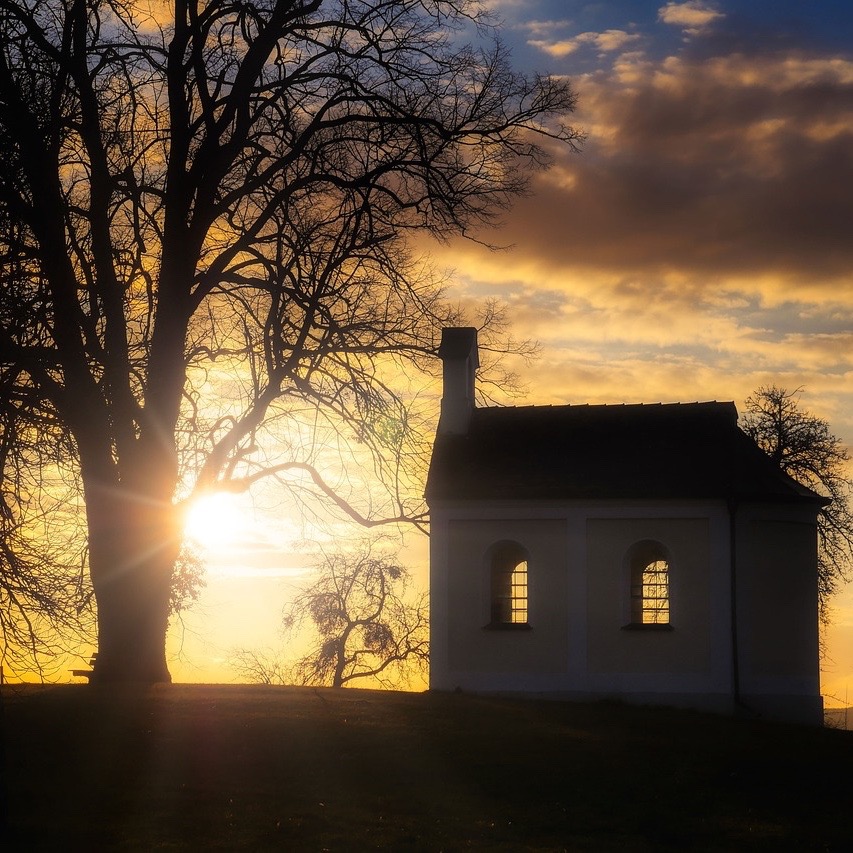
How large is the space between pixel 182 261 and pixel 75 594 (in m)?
6.23

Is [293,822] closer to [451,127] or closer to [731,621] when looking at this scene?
[451,127]

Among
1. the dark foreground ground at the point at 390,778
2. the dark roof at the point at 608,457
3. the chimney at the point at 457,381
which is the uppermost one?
the chimney at the point at 457,381

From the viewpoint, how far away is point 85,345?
21.2 metres

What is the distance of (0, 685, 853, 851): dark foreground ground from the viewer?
13.5 m

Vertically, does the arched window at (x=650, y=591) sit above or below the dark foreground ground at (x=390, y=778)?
above

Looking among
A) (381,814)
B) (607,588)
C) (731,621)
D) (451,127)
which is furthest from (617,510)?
(381,814)

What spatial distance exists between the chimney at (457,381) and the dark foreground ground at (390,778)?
1015 cm

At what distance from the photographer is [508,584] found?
27328 mm

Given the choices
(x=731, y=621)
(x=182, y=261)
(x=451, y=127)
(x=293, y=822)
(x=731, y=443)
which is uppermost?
(x=451, y=127)

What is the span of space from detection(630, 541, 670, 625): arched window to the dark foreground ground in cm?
505

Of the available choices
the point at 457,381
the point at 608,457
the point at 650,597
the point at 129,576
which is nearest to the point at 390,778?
the point at 129,576

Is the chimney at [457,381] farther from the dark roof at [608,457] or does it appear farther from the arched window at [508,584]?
the arched window at [508,584]

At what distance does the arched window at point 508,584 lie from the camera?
27172 millimetres

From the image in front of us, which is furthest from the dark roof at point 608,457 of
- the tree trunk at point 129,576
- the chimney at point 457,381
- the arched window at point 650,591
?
the tree trunk at point 129,576
